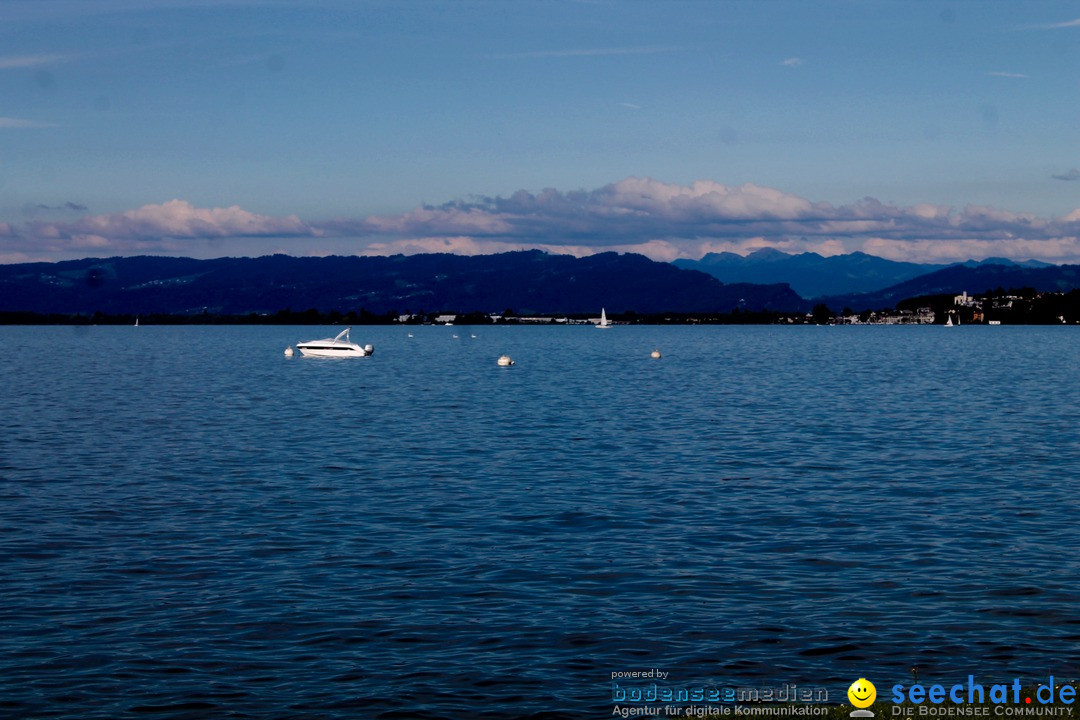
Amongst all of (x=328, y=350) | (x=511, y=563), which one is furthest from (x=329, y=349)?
(x=511, y=563)

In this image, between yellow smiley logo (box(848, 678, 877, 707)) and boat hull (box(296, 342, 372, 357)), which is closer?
yellow smiley logo (box(848, 678, 877, 707))

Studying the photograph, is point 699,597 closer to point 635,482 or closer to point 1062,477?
point 635,482

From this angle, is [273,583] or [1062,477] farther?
[1062,477]

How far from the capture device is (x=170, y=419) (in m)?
67.8

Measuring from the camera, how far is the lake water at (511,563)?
19.1 meters

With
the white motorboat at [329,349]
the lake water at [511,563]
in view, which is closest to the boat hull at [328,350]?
the white motorboat at [329,349]

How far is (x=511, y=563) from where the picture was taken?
27.4m

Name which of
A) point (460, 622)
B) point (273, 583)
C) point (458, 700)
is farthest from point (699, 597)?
point (273, 583)

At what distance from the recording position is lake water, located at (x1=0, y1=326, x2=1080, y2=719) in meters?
19.1

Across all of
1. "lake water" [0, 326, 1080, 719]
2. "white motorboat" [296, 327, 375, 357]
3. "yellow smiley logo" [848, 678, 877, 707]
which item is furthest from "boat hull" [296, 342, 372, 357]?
"yellow smiley logo" [848, 678, 877, 707]

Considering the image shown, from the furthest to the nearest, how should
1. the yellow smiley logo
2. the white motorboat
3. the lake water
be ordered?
the white motorboat
the lake water
the yellow smiley logo

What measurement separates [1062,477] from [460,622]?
29.0 metres

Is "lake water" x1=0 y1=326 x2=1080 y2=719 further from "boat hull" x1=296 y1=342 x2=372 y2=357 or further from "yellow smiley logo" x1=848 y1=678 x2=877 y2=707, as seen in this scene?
"boat hull" x1=296 y1=342 x2=372 y2=357

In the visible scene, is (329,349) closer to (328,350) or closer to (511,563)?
(328,350)
